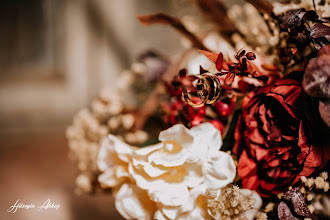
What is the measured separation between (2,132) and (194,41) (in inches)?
31.3

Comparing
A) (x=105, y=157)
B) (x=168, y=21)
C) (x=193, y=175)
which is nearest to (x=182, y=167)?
(x=193, y=175)

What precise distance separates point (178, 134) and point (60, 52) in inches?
30.8

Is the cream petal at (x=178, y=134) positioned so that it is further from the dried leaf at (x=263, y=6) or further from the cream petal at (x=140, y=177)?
the dried leaf at (x=263, y=6)

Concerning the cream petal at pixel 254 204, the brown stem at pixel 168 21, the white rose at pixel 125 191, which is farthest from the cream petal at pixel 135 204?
the brown stem at pixel 168 21

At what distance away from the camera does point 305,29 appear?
0.35 m

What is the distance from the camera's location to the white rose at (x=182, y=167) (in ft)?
1.09

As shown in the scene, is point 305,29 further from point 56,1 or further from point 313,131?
point 56,1

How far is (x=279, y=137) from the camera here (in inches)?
13.3

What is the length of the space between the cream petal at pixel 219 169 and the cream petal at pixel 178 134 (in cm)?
3

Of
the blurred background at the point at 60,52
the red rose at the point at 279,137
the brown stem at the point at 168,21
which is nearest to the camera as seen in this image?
the red rose at the point at 279,137

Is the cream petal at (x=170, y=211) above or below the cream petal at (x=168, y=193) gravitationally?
below

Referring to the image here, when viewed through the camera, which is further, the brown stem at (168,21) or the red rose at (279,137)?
the brown stem at (168,21)
